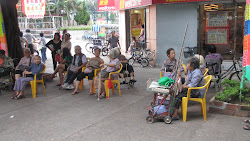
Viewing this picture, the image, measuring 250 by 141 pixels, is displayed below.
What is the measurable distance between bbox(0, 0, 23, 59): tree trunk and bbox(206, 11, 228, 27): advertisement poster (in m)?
7.16

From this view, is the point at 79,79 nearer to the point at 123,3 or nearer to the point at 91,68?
the point at 91,68

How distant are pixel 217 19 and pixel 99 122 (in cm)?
730

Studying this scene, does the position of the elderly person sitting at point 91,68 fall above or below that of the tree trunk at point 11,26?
below

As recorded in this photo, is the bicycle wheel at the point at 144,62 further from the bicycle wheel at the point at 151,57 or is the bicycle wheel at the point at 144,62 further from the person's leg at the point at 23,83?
the person's leg at the point at 23,83

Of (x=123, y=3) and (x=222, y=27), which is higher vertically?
(x=123, y=3)

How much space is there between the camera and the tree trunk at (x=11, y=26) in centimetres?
850

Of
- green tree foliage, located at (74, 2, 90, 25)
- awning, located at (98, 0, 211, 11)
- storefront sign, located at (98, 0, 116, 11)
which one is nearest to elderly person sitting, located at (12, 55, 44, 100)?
awning, located at (98, 0, 211, 11)

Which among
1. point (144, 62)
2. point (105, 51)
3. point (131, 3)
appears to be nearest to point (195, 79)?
point (144, 62)

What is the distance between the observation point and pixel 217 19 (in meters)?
10.3

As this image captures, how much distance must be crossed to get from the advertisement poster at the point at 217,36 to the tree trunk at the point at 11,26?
718 centimetres

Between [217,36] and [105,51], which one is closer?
[217,36]

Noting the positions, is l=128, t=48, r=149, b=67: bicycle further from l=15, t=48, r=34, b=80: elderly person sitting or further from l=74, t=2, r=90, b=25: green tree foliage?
l=74, t=2, r=90, b=25: green tree foliage

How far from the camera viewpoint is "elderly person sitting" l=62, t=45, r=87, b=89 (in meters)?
7.56

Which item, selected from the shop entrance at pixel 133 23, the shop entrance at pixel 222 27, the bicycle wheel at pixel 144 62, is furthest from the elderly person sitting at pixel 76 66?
the shop entrance at pixel 133 23
